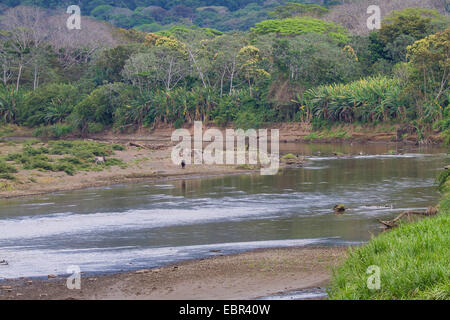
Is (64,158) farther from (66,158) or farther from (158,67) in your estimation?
(158,67)

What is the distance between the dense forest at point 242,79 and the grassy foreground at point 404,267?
39106 millimetres

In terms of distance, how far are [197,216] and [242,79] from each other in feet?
155

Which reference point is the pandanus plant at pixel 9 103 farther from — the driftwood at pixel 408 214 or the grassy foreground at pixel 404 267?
the grassy foreground at pixel 404 267

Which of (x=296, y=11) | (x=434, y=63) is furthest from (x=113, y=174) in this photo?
(x=296, y=11)

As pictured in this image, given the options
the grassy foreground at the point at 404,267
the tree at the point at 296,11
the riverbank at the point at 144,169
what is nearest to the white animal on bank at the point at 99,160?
the riverbank at the point at 144,169

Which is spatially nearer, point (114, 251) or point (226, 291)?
point (226, 291)

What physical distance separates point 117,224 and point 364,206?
8540 mm

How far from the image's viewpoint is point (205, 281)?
1336 centimetres

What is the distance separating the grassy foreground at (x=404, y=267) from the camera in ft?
32.2

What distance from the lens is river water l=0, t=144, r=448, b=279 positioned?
54.5ft

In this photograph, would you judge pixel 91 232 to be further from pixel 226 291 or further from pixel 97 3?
pixel 97 3

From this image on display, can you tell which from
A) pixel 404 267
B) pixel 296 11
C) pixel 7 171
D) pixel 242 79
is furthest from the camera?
pixel 296 11
